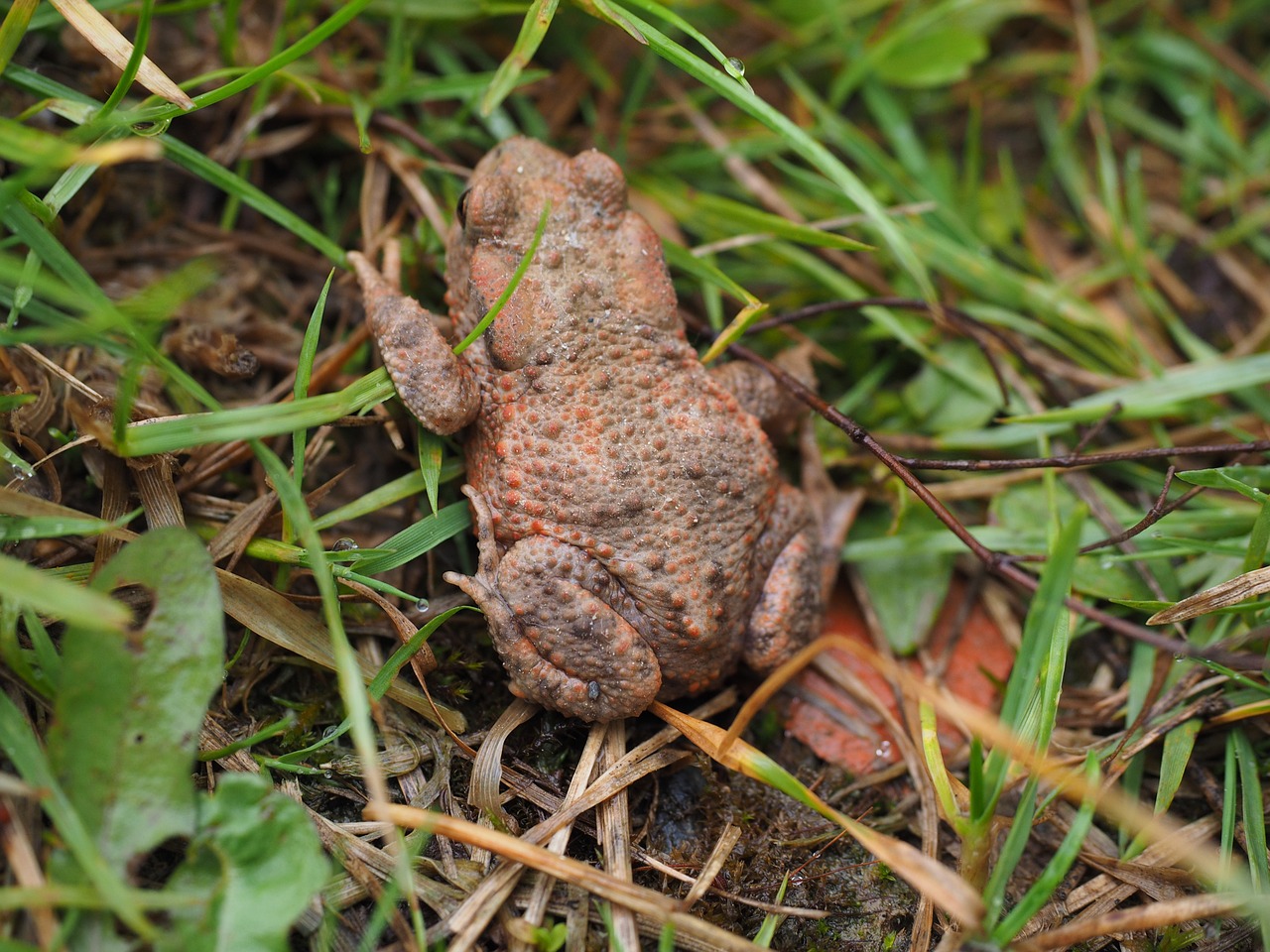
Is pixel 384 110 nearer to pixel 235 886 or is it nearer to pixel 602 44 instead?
pixel 602 44

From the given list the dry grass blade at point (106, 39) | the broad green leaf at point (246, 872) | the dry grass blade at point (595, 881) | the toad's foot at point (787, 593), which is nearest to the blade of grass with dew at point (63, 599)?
the broad green leaf at point (246, 872)

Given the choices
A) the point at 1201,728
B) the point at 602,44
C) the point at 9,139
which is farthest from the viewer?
the point at 602,44

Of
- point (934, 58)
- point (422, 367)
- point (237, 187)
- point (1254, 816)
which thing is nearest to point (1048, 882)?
point (1254, 816)

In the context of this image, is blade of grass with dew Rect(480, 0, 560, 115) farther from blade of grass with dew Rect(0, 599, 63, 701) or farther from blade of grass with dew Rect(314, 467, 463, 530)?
blade of grass with dew Rect(0, 599, 63, 701)

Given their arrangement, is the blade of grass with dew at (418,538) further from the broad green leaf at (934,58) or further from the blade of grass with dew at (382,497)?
the broad green leaf at (934,58)

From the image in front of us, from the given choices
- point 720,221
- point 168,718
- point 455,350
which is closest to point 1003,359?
point 720,221

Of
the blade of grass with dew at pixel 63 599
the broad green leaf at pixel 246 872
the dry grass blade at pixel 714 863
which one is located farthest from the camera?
the dry grass blade at pixel 714 863
